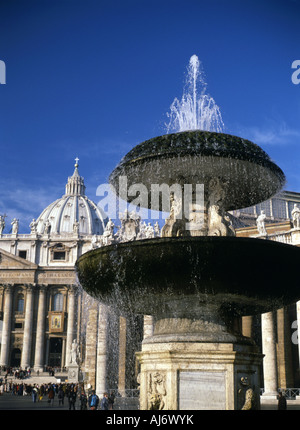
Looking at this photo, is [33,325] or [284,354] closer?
[284,354]

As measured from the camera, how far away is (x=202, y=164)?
935 centimetres

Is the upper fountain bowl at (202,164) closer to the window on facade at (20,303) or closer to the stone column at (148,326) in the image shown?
the stone column at (148,326)

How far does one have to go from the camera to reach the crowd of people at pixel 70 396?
1775 centimetres

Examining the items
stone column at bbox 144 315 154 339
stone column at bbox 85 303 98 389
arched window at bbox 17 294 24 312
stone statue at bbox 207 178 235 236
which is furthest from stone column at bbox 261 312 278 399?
arched window at bbox 17 294 24 312

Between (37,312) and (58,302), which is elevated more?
(58,302)

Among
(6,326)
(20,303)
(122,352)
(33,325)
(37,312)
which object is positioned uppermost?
(20,303)

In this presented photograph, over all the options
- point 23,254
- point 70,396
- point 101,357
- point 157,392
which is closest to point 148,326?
point 101,357

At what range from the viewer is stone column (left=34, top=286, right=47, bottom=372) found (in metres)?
68.8

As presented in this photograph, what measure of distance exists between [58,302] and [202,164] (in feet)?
216

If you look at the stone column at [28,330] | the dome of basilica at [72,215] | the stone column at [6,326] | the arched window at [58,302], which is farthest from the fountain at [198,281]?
the dome of basilica at [72,215]

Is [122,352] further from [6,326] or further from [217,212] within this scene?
[6,326]

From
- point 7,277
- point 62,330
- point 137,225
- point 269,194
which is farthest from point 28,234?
point 269,194

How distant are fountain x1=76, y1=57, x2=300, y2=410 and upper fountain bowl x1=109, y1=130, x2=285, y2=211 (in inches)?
0.8

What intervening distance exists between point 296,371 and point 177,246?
32558 mm
